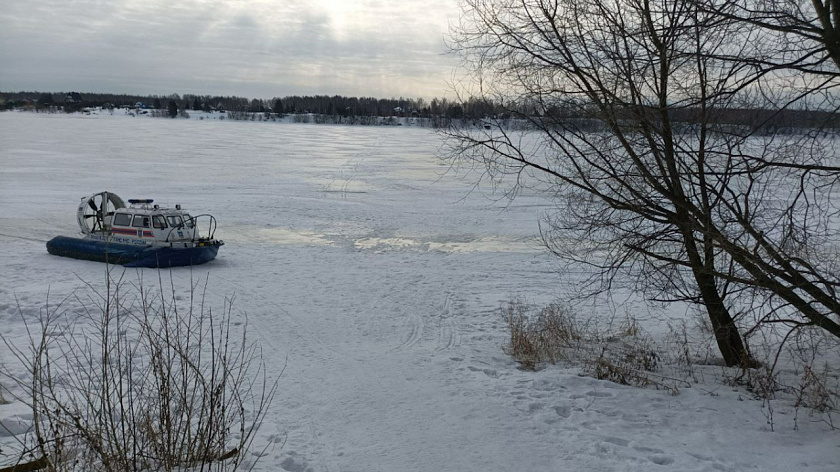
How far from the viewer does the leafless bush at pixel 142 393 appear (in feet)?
14.4

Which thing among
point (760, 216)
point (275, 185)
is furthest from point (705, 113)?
point (275, 185)

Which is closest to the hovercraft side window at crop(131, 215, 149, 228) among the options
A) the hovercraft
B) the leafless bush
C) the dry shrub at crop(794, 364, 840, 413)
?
the hovercraft

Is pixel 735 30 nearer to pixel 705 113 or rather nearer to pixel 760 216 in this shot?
pixel 705 113

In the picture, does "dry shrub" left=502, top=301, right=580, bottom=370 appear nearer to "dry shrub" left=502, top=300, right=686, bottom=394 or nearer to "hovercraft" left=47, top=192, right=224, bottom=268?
"dry shrub" left=502, top=300, right=686, bottom=394

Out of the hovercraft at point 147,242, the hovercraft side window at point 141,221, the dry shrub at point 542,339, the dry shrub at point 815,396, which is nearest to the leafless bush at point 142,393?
the hovercraft at point 147,242

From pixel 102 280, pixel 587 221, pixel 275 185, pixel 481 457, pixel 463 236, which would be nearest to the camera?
pixel 481 457

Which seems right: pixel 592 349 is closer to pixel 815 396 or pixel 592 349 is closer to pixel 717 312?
pixel 717 312

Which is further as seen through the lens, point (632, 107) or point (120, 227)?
point (120, 227)

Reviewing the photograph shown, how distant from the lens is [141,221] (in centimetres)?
1719

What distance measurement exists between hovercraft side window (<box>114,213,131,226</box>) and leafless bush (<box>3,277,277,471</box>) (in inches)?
143

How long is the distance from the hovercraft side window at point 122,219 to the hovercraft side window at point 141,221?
26 centimetres

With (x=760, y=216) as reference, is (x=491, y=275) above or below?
below

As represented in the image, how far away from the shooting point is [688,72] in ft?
23.8

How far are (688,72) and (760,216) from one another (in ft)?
6.06
